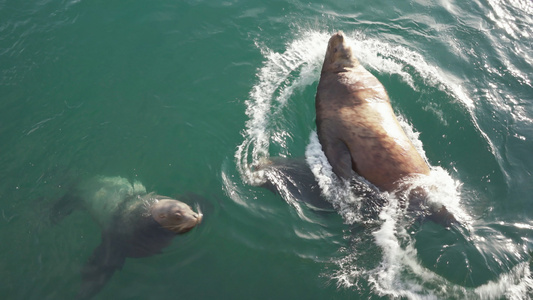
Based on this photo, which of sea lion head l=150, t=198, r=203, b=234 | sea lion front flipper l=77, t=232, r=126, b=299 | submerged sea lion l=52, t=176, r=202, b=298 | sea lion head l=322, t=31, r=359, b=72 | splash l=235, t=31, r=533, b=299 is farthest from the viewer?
sea lion head l=322, t=31, r=359, b=72

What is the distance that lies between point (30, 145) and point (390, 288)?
624cm

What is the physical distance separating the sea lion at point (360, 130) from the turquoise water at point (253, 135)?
420mm

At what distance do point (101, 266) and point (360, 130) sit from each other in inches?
171

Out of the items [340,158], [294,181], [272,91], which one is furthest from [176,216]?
[272,91]

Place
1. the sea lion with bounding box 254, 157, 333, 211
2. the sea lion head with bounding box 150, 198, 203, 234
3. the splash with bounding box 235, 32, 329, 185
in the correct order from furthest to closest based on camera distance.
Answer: the splash with bounding box 235, 32, 329, 185 → the sea lion with bounding box 254, 157, 333, 211 → the sea lion head with bounding box 150, 198, 203, 234

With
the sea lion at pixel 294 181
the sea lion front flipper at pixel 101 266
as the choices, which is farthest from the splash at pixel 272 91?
the sea lion front flipper at pixel 101 266

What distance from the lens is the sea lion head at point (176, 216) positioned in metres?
5.56

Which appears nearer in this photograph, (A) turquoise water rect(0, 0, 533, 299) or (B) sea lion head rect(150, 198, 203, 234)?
(A) turquoise water rect(0, 0, 533, 299)

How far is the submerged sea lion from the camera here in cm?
545

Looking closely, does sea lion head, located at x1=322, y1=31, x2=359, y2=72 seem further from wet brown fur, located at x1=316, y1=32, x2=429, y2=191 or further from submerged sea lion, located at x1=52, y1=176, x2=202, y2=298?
submerged sea lion, located at x1=52, y1=176, x2=202, y2=298

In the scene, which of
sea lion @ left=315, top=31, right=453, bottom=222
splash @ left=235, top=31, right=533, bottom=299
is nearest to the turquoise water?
splash @ left=235, top=31, right=533, bottom=299

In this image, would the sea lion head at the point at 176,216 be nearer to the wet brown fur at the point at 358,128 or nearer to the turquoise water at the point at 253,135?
the turquoise water at the point at 253,135

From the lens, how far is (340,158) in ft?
18.8

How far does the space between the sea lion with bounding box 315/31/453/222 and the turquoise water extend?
1.38ft
